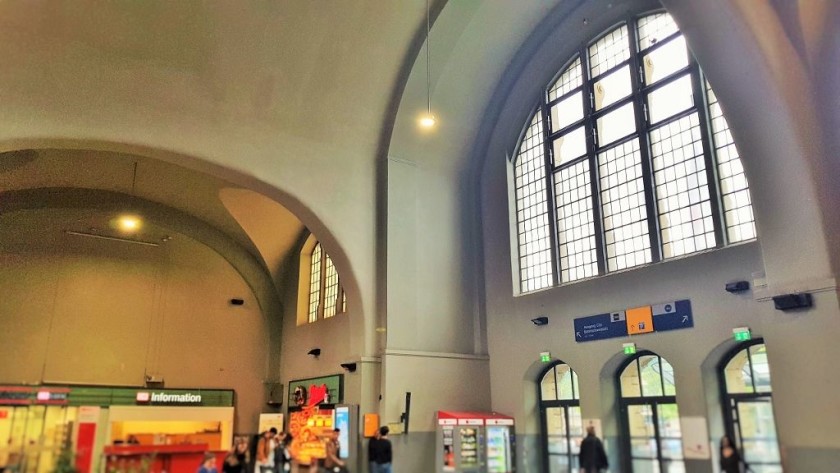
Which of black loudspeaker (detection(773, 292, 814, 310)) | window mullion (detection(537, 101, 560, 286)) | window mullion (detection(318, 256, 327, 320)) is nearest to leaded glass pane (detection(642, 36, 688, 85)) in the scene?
window mullion (detection(537, 101, 560, 286))

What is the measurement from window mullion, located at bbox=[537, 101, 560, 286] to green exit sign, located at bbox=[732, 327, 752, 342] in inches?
149

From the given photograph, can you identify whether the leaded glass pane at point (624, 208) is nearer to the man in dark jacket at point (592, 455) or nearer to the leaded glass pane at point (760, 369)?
the leaded glass pane at point (760, 369)

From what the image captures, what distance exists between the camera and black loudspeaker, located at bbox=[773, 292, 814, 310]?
320 inches

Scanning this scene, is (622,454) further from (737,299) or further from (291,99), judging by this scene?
(291,99)

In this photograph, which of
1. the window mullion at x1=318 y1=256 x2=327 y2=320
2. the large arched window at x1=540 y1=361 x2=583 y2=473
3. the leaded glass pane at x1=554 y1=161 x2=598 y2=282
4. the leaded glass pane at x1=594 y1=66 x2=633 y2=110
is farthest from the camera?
the window mullion at x1=318 y1=256 x2=327 y2=320

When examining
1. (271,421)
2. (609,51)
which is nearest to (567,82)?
(609,51)

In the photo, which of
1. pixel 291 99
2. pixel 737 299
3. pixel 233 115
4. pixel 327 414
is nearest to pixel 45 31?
pixel 233 115

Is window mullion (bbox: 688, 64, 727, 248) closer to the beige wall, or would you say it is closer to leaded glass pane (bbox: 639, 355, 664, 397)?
leaded glass pane (bbox: 639, 355, 664, 397)

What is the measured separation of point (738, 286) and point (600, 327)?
2.65m

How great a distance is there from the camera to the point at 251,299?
1852 centimetres

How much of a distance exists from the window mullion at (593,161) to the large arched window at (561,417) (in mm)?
2272

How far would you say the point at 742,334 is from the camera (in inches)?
364

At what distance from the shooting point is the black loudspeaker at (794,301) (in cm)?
814

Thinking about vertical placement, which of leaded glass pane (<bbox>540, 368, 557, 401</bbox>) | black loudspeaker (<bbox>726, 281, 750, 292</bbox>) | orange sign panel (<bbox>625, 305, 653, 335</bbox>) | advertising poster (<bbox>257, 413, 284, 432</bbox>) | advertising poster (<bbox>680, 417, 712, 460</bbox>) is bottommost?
advertising poster (<bbox>680, 417, 712, 460</bbox>)
